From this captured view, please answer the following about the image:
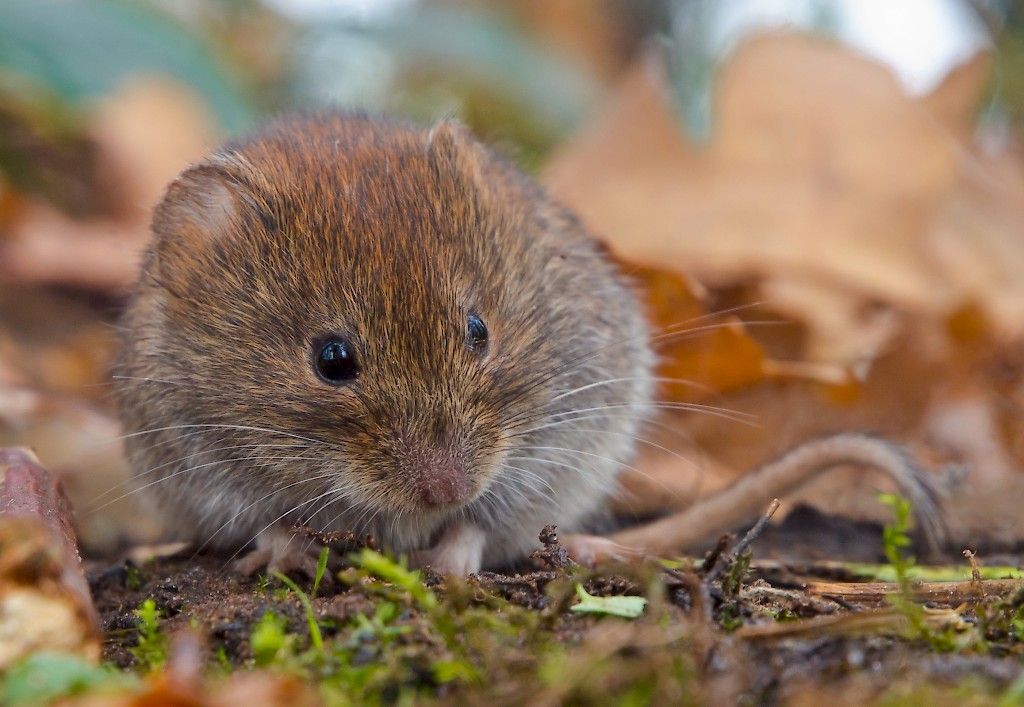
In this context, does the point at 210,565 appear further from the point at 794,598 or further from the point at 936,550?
the point at 936,550

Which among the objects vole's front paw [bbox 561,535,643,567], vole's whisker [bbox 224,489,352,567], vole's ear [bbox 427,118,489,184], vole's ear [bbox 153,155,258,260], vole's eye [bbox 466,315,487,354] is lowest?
vole's front paw [bbox 561,535,643,567]

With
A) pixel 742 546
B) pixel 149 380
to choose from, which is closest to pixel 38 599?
pixel 149 380

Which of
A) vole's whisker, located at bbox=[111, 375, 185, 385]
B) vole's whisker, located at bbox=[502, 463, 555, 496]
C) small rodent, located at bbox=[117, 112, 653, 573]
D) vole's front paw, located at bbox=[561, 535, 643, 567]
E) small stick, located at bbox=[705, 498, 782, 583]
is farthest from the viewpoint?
vole's front paw, located at bbox=[561, 535, 643, 567]

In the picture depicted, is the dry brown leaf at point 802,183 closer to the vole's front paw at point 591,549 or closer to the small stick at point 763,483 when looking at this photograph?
the small stick at point 763,483

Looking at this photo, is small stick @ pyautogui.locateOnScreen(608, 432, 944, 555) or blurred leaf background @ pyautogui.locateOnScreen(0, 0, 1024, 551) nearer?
small stick @ pyautogui.locateOnScreen(608, 432, 944, 555)

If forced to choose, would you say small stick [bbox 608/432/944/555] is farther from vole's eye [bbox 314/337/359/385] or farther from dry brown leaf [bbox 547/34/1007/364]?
dry brown leaf [bbox 547/34/1007/364]

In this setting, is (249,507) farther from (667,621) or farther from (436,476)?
(667,621)

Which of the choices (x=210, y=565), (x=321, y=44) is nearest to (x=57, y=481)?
(x=210, y=565)

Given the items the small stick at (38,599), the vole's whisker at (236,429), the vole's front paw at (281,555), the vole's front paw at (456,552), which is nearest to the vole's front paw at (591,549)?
the vole's front paw at (456,552)

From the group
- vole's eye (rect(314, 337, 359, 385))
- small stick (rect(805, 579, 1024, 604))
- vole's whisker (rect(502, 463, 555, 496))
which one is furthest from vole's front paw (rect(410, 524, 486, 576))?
small stick (rect(805, 579, 1024, 604))
